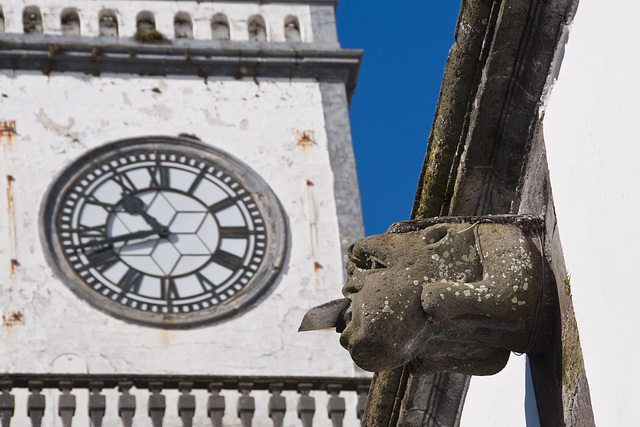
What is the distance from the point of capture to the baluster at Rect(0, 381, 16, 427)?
12.8 meters

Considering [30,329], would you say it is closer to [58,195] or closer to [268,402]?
[58,195]

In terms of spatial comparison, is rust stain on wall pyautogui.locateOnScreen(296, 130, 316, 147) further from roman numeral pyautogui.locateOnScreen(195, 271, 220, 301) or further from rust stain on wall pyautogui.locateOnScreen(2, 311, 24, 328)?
rust stain on wall pyautogui.locateOnScreen(2, 311, 24, 328)

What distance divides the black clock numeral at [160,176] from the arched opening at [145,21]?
199 cm

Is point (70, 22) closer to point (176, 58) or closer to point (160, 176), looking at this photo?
point (176, 58)

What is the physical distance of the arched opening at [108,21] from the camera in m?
17.0

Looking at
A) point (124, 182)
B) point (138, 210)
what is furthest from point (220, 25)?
point (138, 210)

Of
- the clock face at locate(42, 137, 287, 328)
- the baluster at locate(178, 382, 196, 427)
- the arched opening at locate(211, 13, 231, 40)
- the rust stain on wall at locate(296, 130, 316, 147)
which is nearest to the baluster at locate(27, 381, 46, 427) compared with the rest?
the baluster at locate(178, 382, 196, 427)

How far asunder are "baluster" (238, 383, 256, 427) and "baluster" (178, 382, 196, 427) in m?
0.39

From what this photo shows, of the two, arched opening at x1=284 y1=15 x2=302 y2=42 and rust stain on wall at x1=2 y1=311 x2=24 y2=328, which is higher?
arched opening at x1=284 y1=15 x2=302 y2=42

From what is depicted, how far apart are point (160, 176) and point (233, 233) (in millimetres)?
948

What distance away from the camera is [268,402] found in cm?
1337

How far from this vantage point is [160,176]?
15.8 m

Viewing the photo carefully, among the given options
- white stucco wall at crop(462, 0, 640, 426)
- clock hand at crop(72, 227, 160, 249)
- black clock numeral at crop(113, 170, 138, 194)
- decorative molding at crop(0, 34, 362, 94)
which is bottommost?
clock hand at crop(72, 227, 160, 249)

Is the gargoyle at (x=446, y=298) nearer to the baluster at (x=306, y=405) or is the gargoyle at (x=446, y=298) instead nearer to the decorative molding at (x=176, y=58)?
the baluster at (x=306, y=405)
